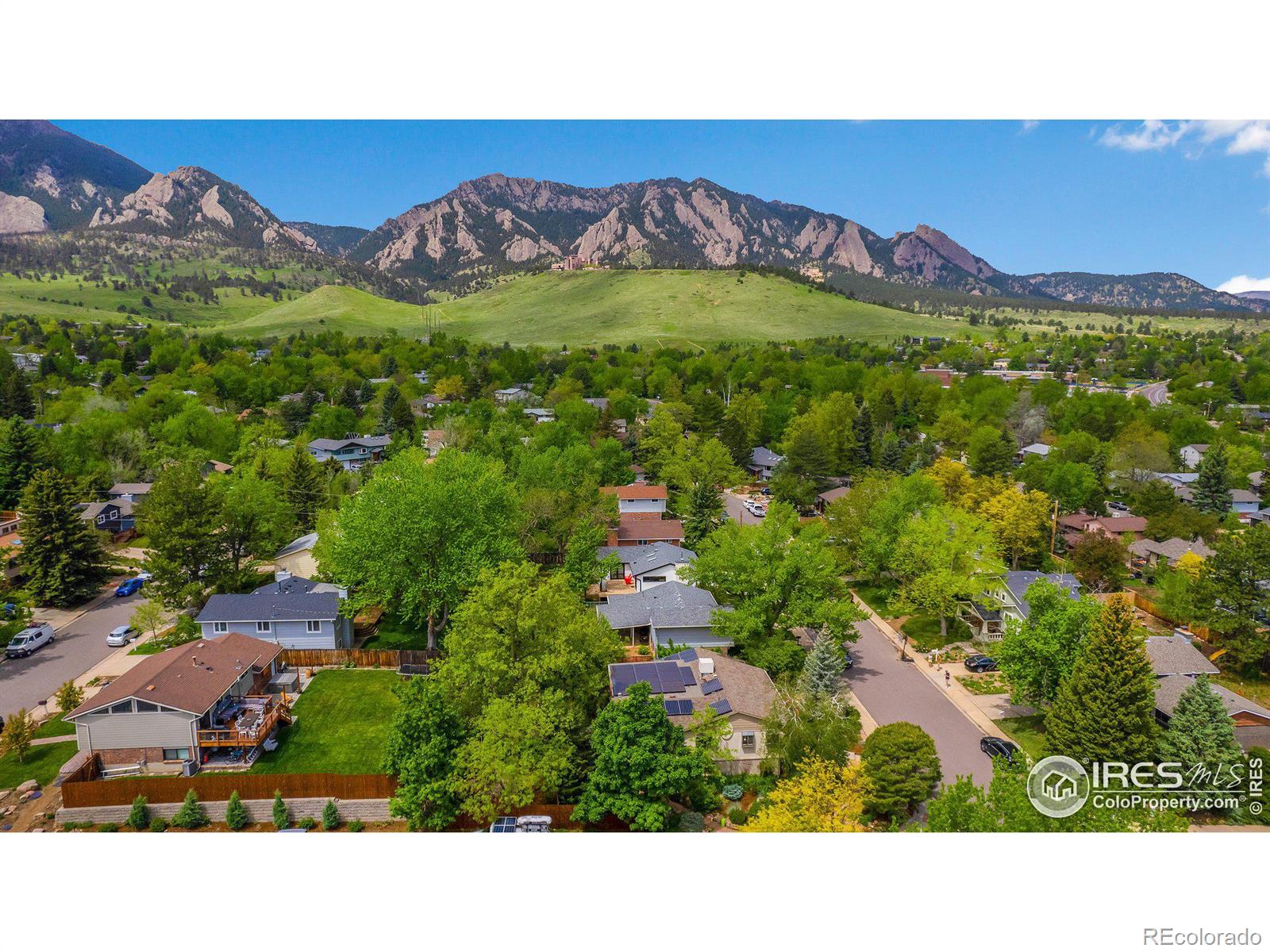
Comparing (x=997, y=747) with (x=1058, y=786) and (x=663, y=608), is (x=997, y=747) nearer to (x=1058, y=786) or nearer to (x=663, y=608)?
(x=1058, y=786)

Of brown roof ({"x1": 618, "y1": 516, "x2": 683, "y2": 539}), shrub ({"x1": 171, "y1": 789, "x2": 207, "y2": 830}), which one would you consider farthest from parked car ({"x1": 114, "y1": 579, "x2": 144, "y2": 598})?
brown roof ({"x1": 618, "y1": 516, "x2": 683, "y2": 539})

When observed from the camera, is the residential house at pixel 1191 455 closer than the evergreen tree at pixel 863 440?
Yes

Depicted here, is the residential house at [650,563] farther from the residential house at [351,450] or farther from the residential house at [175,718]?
the residential house at [351,450]

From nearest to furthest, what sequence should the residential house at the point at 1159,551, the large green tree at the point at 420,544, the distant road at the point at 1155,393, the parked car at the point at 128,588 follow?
the large green tree at the point at 420,544
the parked car at the point at 128,588
the residential house at the point at 1159,551
the distant road at the point at 1155,393

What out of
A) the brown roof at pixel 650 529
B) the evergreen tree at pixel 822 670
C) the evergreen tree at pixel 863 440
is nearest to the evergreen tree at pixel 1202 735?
the evergreen tree at pixel 822 670

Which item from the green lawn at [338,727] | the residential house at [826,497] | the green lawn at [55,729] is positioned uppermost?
the residential house at [826,497]

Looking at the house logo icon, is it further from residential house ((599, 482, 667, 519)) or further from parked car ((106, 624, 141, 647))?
parked car ((106, 624, 141, 647))

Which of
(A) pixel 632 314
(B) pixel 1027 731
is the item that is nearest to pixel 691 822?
(B) pixel 1027 731
